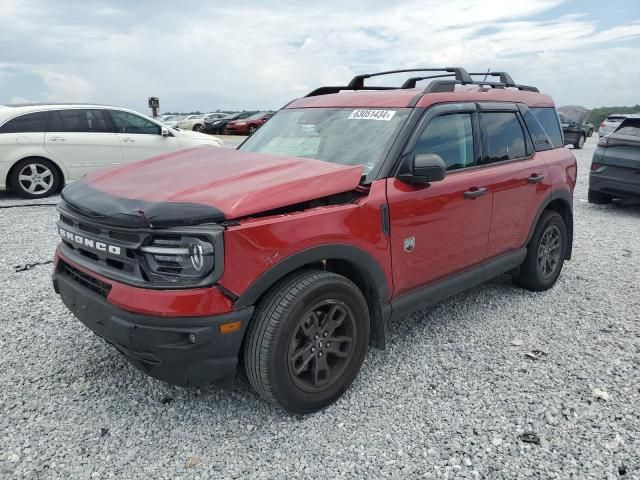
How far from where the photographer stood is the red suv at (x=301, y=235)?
2.37 meters

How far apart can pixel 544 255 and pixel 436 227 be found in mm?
1914

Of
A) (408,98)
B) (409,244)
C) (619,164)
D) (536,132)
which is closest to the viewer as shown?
(409,244)

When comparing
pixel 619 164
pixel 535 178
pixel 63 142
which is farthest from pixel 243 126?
pixel 535 178

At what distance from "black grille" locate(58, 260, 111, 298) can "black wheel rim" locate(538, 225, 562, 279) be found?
12.1 ft

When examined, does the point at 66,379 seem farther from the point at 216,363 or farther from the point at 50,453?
the point at 216,363

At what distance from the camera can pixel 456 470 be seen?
2418 millimetres

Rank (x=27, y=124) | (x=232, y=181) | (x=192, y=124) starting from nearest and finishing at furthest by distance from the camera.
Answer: (x=232, y=181) < (x=27, y=124) < (x=192, y=124)

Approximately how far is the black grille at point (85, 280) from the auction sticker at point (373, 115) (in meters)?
1.98

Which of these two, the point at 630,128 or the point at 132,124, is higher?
the point at 132,124

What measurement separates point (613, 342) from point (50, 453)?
3751mm

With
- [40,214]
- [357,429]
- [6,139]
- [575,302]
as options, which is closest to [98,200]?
[357,429]

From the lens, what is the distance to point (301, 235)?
258 centimetres

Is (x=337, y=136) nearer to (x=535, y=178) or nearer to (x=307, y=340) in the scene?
(x=307, y=340)

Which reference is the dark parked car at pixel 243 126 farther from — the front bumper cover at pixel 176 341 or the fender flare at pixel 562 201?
the front bumper cover at pixel 176 341
